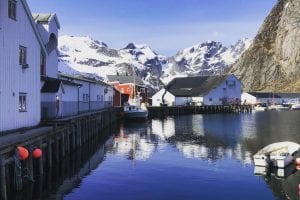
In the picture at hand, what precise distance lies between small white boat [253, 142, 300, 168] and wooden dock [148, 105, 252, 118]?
75891 millimetres

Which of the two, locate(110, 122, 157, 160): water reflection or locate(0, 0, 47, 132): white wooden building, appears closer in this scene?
locate(0, 0, 47, 132): white wooden building

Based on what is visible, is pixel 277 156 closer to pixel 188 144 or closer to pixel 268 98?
pixel 188 144

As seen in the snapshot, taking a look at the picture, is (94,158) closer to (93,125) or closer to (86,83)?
(93,125)

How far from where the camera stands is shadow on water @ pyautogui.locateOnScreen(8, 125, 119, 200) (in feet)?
82.2

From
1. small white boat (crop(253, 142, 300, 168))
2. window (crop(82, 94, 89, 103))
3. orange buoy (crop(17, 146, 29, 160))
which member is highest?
window (crop(82, 94, 89, 103))

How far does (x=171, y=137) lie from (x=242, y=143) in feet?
34.8

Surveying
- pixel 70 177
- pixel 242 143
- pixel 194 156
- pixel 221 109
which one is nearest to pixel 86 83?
pixel 242 143

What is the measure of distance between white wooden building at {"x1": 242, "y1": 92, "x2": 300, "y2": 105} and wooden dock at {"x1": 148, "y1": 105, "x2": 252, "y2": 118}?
21979 millimetres

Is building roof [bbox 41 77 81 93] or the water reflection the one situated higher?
building roof [bbox 41 77 81 93]

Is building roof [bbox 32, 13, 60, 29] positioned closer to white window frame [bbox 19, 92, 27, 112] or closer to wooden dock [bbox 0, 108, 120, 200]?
wooden dock [bbox 0, 108, 120, 200]

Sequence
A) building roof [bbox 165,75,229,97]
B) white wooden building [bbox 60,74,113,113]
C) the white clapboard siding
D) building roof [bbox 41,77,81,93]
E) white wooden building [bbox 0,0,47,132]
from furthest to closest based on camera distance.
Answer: building roof [bbox 165,75,229,97] < white wooden building [bbox 60,74,113,113] < building roof [bbox 41,77,81,93] < white wooden building [bbox 0,0,47,132] < the white clapboard siding

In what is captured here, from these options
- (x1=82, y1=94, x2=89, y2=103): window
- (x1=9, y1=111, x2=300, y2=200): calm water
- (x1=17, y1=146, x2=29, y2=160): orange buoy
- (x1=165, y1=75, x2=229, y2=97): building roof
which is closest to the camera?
(x1=17, y1=146, x2=29, y2=160): orange buoy

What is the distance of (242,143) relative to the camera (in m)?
51.2

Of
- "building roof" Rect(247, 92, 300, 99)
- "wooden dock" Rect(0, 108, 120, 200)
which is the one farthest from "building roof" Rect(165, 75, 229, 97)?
"wooden dock" Rect(0, 108, 120, 200)
